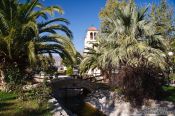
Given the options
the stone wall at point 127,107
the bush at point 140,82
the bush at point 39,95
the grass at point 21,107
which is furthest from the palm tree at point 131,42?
the grass at point 21,107

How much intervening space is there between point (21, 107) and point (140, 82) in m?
8.81

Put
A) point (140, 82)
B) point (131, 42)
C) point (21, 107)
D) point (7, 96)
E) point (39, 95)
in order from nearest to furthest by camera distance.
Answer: point (21, 107)
point (39, 95)
point (7, 96)
point (140, 82)
point (131, 42)

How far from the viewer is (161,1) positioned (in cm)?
3950

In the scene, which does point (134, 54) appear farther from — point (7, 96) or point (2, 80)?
point (7, 96)

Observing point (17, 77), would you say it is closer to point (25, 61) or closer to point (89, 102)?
point (25, 61)

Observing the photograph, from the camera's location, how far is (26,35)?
19234 millimetres

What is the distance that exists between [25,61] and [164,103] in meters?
9.20

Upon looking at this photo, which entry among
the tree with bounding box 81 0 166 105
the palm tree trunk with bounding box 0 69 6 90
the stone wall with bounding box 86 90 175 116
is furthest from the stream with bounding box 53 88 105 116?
the palm tree trunk with bounding box 0 69 6 90

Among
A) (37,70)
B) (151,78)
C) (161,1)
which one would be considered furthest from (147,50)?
(161,1)

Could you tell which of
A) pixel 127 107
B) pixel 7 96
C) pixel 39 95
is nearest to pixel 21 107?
pixel 39 95

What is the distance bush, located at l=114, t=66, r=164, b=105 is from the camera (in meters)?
20.2

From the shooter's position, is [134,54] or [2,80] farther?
[134,54]

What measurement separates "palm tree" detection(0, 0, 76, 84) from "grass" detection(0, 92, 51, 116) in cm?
302

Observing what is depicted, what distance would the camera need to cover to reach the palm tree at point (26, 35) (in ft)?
60.5
